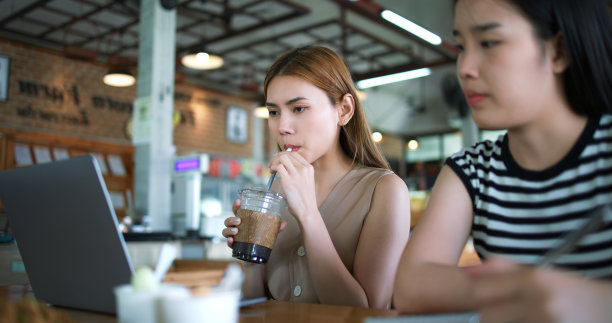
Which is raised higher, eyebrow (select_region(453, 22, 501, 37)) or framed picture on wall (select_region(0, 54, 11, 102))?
framed picture on wall (select_region(0, 54, 11, 102))

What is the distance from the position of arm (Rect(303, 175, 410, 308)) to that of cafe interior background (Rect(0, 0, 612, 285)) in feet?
11.2

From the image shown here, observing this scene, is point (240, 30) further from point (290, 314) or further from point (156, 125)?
point (290, 314)

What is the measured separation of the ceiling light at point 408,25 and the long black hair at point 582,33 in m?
4.05

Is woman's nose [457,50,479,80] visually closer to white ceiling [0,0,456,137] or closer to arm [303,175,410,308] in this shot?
arm [303,175,410,308]

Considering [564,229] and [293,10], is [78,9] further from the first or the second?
[564,229]

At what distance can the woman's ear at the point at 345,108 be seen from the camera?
1715 millimetres

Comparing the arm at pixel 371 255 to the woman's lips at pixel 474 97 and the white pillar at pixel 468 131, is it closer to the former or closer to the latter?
the woman's lips at pixel 474 97

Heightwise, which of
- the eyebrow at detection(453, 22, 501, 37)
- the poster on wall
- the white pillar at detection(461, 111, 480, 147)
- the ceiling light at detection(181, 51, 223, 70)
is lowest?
the eyebrow at detection(453, 22, 501, 37)

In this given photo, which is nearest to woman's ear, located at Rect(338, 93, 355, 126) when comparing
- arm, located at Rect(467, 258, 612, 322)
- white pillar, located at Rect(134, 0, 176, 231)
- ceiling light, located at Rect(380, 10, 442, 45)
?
arm, located at Rect(467, 258, 612, 322)

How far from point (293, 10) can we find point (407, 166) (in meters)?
8.94

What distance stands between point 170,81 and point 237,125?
6.22 meters

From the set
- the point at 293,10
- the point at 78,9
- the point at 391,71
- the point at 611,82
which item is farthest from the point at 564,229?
the point at 78,9

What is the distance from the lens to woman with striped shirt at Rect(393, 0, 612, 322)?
0.93 metres

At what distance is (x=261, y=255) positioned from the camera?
1323 mm
